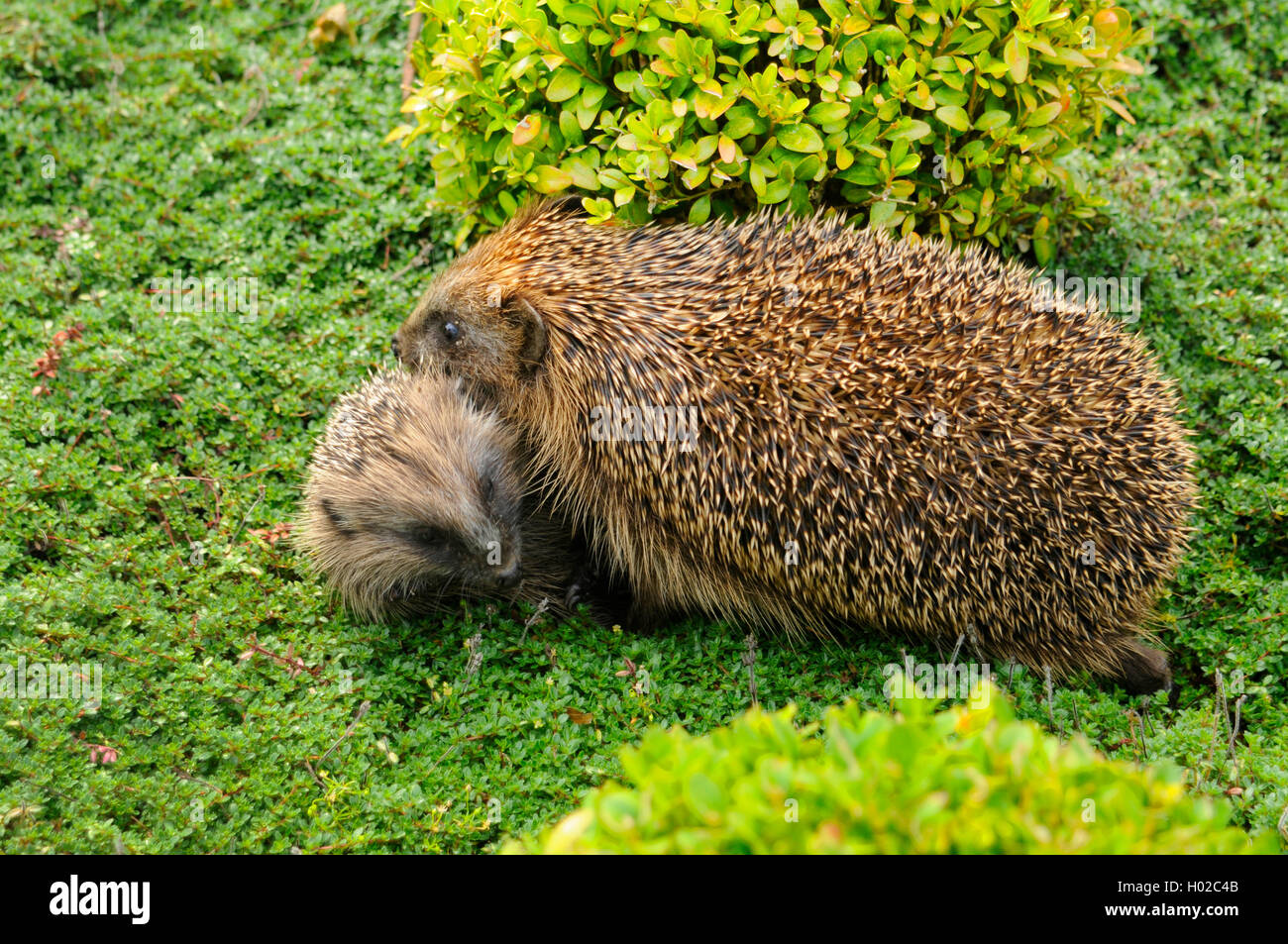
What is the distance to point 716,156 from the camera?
18.2 ft

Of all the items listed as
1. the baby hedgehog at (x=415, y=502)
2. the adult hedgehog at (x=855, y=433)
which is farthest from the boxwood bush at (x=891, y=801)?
the baby hedgehog at (x=415, y=502)

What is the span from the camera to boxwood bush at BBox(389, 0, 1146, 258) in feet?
17.2

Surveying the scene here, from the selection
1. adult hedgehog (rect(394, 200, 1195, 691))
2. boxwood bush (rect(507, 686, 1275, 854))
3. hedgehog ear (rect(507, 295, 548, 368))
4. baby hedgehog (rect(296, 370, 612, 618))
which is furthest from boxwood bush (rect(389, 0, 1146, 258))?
boxwood bush (rect(507, 686, 1275, 854))

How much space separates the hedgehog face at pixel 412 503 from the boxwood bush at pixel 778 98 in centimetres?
132

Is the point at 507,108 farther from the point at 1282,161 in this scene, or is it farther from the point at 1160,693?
the point at 1282,161

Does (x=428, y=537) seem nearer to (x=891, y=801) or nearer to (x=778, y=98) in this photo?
(x=778, y=98)

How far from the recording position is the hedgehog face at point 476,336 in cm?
538

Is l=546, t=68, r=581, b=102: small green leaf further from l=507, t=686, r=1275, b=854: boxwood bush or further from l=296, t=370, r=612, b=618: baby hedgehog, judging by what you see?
l=507, t=686, r=1275, b=854: boxwood bush

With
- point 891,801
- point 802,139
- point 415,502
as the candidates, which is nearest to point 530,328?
point 415,502

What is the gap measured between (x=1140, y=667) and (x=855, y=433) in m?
1.94

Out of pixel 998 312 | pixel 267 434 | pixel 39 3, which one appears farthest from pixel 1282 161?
pixel 39 3

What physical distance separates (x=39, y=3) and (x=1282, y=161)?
9457 mm

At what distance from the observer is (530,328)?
5336 millimetres

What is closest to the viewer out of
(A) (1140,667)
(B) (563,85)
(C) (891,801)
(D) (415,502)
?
(C) (891,801)
